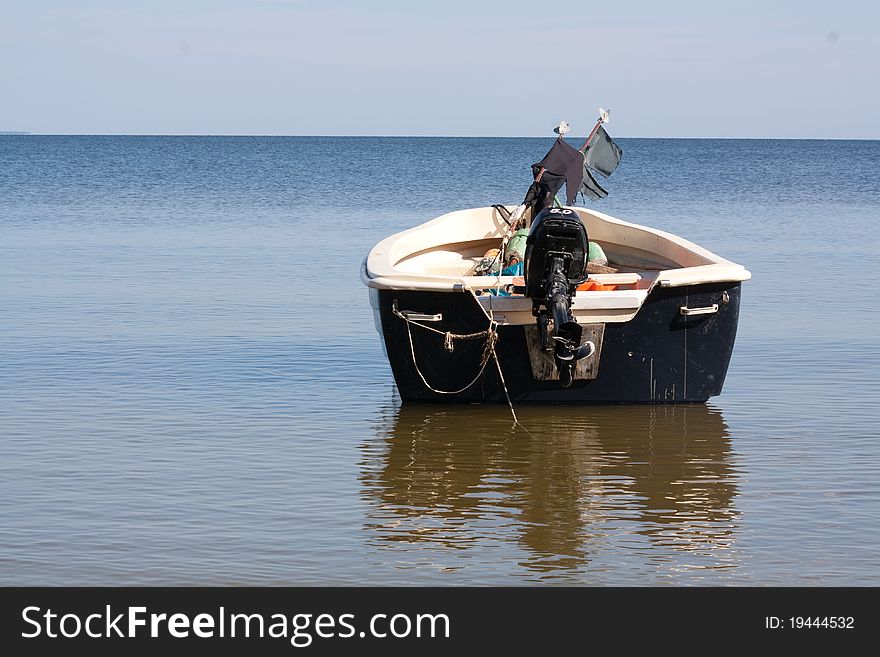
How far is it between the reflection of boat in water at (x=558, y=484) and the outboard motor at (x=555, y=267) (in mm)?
762

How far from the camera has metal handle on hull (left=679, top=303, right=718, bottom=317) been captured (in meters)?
10.4

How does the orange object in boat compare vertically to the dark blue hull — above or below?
above

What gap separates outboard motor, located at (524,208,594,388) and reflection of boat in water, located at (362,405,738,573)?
76 cm

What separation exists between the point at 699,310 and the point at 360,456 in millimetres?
2793

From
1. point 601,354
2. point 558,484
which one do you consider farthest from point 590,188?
point 558,484

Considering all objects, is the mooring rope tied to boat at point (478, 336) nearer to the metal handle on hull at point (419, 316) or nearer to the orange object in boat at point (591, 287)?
the metal handle on hull at point (419, 316)

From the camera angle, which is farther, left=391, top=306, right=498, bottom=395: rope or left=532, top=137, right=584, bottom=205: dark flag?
left=532, top=137, right=584, bottom=205: dark flag

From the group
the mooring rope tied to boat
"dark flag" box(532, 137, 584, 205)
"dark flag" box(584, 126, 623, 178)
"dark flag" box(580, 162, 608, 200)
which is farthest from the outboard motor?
"dark flag" box(584, 126, 623, 178)

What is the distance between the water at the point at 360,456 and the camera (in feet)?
24.0

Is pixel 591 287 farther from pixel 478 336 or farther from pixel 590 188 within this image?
pixel 590 188

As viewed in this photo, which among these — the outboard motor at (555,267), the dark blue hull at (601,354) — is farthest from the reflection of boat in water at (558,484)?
the outboard motor at (555,267)

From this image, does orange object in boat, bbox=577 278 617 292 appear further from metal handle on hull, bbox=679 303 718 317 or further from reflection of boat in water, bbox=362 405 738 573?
reflection of boat in water, bbox=362 405 738 573

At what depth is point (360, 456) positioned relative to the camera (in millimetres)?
9672
